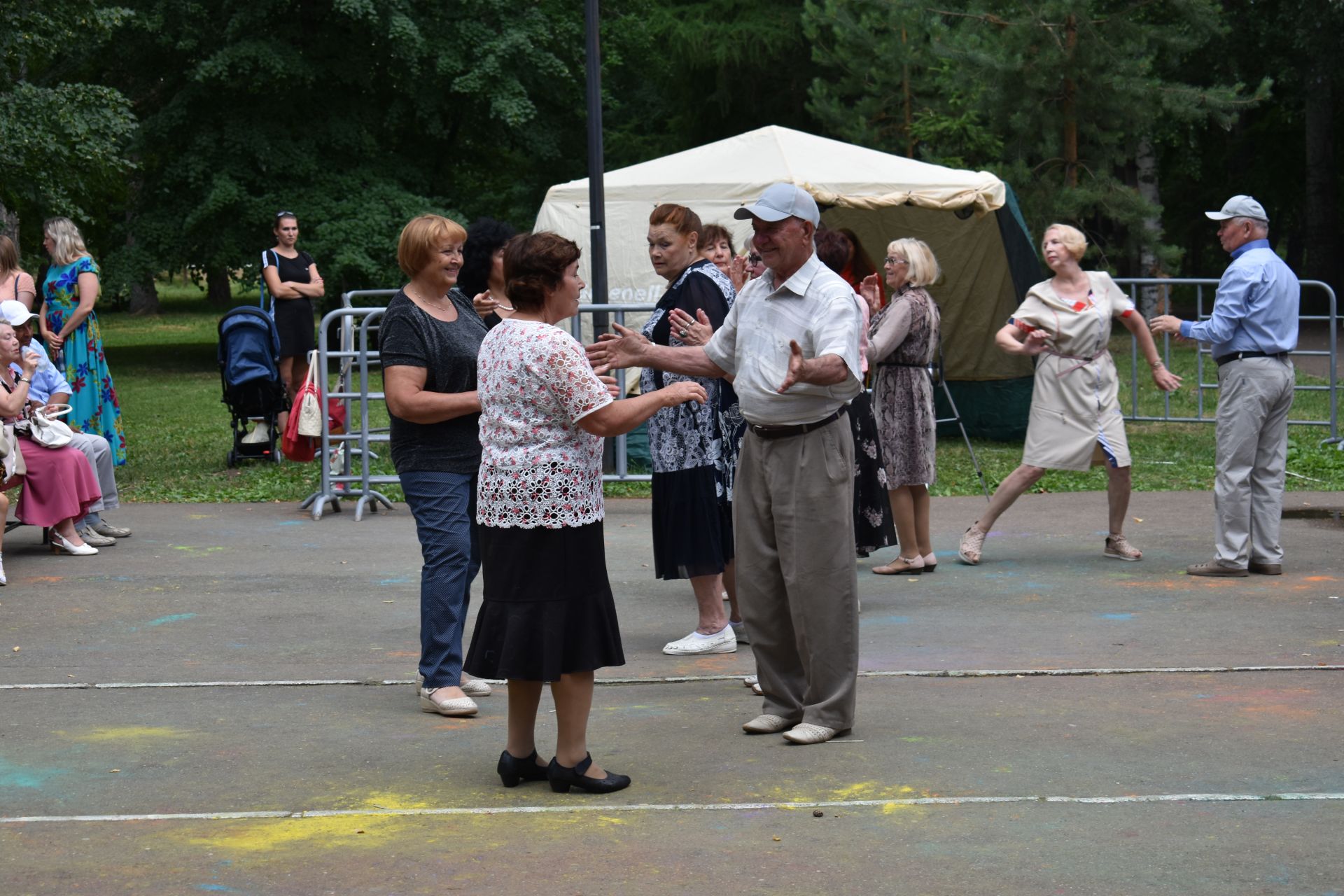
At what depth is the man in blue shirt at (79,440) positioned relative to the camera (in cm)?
963

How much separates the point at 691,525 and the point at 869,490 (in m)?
1.67

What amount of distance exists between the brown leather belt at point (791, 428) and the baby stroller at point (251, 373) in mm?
8817

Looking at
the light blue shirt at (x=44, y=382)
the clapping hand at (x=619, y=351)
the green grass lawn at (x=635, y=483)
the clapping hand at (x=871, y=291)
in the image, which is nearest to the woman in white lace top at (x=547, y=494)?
the clapping hand at (x=619, y=351)

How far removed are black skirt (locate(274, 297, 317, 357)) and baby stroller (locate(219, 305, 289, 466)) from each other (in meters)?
1.12

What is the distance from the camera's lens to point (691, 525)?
6.91m

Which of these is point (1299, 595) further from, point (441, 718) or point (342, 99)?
point (342, 99)

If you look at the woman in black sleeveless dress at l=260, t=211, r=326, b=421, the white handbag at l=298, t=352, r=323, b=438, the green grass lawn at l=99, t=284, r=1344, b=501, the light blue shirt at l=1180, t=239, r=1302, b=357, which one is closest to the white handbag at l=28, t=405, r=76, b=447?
the white handbag at l=298, t=352, r=323, b=438

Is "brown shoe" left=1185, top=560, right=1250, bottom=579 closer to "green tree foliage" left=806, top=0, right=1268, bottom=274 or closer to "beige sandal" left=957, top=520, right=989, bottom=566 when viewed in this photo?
"beige sandal" left=957, top=520, right=989, bottom=566

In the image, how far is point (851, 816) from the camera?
15.8 feet

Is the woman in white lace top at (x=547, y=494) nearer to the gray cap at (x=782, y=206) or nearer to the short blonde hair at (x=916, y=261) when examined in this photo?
the gray cap at (x=782, y=206)

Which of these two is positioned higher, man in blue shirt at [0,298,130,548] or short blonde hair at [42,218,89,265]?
short blonde hair at [42,218,89,265]

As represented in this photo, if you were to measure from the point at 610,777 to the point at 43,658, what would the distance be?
3.24 metres

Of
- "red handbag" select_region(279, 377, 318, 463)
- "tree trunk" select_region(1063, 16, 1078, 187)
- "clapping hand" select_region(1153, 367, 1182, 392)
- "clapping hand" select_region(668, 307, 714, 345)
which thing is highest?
"tree trunk" select_region(1063, 16, 1078, 187)

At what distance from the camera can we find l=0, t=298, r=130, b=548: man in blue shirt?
9.63 metres
